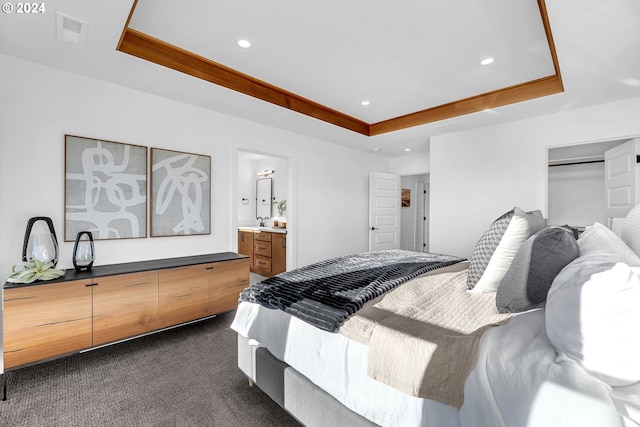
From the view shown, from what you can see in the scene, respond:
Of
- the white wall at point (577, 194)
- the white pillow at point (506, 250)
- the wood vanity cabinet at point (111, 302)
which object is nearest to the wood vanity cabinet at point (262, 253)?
the wood vanity cabinet at point (111, 302)

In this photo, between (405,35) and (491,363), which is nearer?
(491,363)

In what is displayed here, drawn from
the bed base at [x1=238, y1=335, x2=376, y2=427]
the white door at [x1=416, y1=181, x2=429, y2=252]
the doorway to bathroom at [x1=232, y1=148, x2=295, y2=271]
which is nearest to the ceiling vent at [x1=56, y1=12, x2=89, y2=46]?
the bed base at [x1=238, y1=335, x2=376, y2=427]

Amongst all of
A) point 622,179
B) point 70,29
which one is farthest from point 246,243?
point 622,179

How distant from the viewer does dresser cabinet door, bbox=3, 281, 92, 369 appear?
1.96m

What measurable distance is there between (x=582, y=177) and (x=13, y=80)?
7.33m

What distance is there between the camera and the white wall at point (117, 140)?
2.35 meters

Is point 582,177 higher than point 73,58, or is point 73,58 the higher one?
point 73,58

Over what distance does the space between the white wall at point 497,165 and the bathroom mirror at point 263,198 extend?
11.4 ft

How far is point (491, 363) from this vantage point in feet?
3.02

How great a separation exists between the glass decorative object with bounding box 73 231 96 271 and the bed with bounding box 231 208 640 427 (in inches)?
63.4

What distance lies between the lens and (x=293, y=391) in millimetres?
1507

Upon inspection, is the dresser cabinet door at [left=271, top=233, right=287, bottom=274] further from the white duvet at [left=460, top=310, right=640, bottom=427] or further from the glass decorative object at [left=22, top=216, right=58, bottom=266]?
the white duvet at [left=460, top=310, right=640, bottom=427]

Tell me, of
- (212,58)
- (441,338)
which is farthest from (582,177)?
(212,58)

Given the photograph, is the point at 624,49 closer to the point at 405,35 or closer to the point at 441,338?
the point at 405,35
